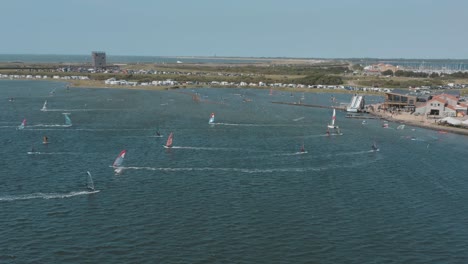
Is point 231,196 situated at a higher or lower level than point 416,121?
lower

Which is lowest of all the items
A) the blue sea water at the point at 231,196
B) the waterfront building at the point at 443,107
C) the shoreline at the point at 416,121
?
the blue sea water at the point at 231,196

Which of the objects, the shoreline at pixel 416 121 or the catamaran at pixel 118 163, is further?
the shoreline at pixel 416 121

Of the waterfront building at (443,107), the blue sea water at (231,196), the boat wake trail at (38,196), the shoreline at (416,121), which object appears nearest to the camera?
the blue sea water at (231,196)

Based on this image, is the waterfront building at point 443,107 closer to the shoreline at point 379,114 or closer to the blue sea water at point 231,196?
the shoreline at point 379,114

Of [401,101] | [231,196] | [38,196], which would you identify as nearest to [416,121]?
[401,101]

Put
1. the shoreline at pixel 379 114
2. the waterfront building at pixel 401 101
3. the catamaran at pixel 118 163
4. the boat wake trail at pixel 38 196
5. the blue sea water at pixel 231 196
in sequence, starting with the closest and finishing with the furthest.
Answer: the blue sea water at pixel 231 196
the boat wake trail at pixel 38 196
the catamaran at pixel 118 163
the shoreline at pixel 379 114
the waterfront building at pixel 401 101

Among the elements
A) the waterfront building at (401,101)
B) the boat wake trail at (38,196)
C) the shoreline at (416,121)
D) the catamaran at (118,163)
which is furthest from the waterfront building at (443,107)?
the boat wake trail at (38,196)

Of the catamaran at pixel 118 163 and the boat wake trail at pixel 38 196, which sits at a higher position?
the catamaran at pixel 118 163

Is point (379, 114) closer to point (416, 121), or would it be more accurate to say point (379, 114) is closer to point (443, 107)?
point (416, 121)

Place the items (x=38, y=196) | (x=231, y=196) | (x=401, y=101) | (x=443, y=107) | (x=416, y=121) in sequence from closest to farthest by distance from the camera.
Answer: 1. (x=38, y=196)
2. (x=231, y=196)
3. (x=416, y=121)
4. (x=443, y=107)
5. (x=401, y=101)
